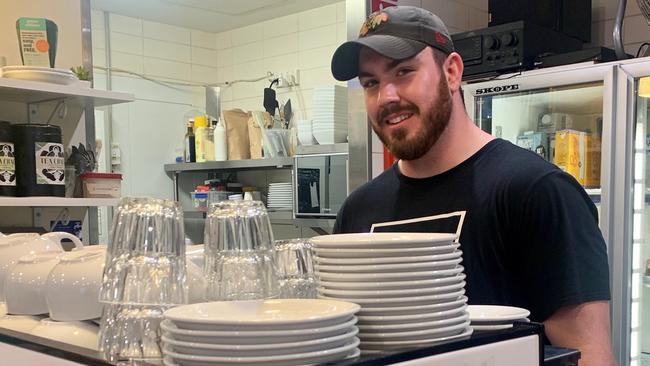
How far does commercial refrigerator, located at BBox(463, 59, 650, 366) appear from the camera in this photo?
264 cm

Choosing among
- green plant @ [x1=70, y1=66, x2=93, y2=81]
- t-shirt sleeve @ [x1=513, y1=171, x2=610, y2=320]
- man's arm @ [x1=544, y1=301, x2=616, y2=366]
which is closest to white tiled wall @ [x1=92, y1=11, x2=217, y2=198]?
green plant @ [x1=70, y1=66, x2=93, y2=81]

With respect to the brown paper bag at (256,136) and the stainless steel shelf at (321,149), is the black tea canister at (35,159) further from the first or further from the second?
the brown paper bag at (256,136)

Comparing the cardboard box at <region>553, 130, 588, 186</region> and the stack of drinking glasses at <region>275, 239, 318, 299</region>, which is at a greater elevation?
the cardboard box at <region>553, 130, 588, 186</region>

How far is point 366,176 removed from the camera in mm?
3248

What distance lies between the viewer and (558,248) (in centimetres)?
140

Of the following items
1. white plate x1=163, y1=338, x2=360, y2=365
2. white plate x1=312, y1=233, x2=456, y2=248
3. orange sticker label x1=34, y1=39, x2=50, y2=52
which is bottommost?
white plate x1=163, y1=338, x2=360, y2=365

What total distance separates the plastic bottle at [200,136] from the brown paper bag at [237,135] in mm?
246

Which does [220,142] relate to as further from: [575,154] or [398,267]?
[398,267]

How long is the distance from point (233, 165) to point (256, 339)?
156 inches

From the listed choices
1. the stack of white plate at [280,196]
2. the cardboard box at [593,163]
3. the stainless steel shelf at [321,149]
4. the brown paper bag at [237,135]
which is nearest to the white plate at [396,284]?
the cardboard box at [593,163]

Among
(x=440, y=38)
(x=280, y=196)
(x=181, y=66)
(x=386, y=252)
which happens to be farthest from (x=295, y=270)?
(x=181, y=66)

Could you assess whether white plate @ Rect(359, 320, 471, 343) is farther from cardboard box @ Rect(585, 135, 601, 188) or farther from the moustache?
cardboard box @ Rect(585, 135, 601, 188)

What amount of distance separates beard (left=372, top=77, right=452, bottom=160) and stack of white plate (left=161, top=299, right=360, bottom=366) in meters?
0.95

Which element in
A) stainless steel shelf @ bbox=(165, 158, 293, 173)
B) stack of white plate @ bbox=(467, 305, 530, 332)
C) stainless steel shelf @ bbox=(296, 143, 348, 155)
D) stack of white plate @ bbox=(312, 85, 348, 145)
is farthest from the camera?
stainless steel shelf @ bbox=(165, 158, 293, 173)
